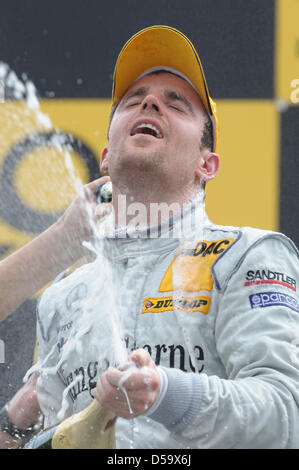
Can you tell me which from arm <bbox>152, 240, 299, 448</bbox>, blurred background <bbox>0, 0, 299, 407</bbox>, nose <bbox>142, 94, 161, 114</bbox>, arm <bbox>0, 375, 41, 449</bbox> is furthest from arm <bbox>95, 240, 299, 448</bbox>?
blurred background <bbox>0, 0, 299, 407</bbox>

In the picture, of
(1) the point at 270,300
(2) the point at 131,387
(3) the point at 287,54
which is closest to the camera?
(2) the point at 131,387

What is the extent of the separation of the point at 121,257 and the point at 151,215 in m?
0.12

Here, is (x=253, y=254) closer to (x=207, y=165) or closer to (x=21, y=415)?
(x=207, y=165)

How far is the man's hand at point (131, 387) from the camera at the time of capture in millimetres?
899

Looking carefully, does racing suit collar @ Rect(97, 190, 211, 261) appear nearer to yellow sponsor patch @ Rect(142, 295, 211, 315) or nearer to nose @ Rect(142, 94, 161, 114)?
yellow sponsor patch @ Rect(142, 295, 211, 315)

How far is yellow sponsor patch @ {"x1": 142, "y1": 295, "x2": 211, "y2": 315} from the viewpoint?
4.10 feet

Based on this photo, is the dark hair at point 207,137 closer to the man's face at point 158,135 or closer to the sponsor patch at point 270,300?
the man's face at point 158,135

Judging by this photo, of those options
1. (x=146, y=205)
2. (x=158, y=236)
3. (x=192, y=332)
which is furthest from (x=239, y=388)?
(x=146, y=205)

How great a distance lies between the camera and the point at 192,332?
4.05ft

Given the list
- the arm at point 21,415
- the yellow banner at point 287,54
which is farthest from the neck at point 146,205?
the yellow banner at point 287,54

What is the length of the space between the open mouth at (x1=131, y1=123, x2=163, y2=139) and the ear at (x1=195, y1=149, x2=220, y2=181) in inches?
Answer: 4.7

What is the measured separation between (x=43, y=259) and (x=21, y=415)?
0.40m
